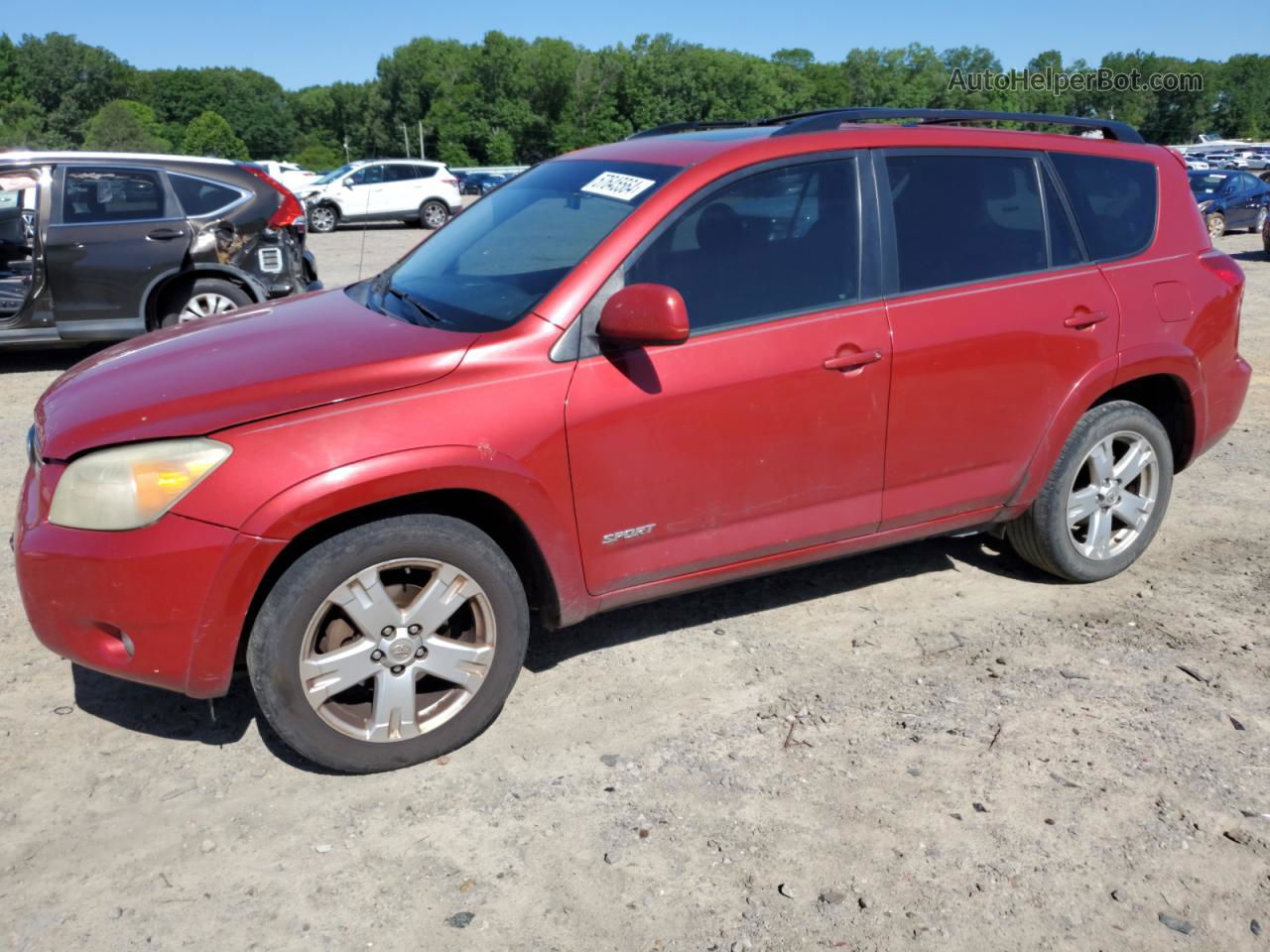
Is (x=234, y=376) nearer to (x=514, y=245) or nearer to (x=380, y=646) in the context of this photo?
(x=380, y=646)

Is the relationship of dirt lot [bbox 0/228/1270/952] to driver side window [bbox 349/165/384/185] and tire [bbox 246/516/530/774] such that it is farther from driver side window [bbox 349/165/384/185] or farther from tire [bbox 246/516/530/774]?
driver side window [bbox 349/165/384/185]

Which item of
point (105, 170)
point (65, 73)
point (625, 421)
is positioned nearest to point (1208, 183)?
point (105, 170)

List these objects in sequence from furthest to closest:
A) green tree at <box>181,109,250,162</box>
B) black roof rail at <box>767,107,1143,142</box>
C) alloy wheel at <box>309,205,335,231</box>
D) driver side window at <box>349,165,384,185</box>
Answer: green tree at <box>181,109,250,162</box> → driver side window at <box>349,165,384,185</box> → alloy wheel at <box>309,205,335,231</box> → black roof rail at <box>767,107,1143,142</box>

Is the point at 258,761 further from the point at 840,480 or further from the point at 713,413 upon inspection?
the point at 840,480

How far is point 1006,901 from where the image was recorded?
2930mm

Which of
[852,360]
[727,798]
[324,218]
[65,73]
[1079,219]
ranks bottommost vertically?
[727,798]

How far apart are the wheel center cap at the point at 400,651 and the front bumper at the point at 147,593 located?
42 cm

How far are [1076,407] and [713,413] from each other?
5.30 ft

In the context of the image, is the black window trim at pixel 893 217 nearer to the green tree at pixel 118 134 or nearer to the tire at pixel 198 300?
the tire at pixel 198 300

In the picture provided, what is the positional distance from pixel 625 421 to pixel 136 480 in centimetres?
138

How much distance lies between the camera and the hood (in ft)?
10.6

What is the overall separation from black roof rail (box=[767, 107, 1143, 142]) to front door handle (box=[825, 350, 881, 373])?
2.66 ft

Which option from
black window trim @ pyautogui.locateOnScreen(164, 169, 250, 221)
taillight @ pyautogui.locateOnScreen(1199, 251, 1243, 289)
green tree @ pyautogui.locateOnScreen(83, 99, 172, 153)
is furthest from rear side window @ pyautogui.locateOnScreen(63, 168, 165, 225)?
green tree @ pyautogui.locateOnScreen(83, 99, 172, 153)

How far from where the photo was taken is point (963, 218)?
14.1ft
